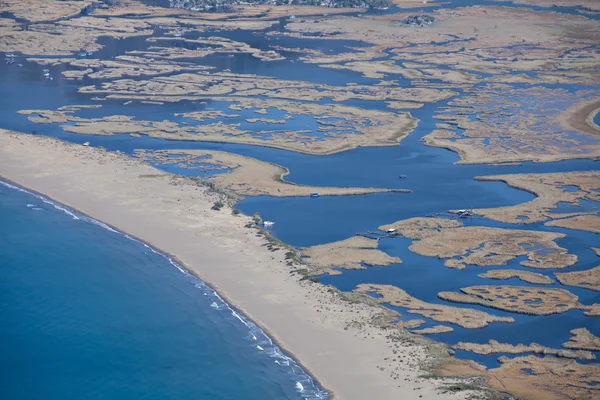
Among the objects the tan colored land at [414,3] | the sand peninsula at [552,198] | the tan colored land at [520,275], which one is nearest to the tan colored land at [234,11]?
the tan colored land at [414,3]

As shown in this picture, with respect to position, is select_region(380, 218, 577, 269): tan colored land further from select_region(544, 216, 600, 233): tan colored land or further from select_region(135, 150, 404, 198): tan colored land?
select_region(135, 150, 404, 198): tan colored land

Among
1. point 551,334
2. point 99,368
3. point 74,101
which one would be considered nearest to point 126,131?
point 74,101

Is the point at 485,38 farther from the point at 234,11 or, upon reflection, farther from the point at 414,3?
the point at 234,11

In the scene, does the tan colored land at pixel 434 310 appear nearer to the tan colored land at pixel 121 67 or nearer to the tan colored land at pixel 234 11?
the tan colored land at pixel 121 67

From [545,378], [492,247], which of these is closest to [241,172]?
[492,247]

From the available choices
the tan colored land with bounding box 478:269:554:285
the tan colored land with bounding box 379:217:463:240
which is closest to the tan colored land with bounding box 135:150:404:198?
the tan colored land with bounding box 379:217:463:240

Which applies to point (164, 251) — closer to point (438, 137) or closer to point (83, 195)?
point (83, 195)
